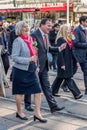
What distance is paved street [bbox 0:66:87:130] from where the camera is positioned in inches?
245

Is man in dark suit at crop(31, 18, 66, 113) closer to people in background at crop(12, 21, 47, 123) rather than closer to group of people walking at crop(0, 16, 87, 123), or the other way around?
group of people walking at crop(0, 16, 87, 123)

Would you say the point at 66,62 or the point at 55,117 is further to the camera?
the point at 66,62

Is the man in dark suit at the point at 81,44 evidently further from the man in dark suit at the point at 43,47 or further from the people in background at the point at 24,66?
the people in background at the point at 24,66

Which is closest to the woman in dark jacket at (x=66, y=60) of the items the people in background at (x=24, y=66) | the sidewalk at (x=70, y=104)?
the sidewalk at (x=70, y=104)

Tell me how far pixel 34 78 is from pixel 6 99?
6.34 feet

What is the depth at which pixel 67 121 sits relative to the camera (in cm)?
650

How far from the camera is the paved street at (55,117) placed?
6211 mm

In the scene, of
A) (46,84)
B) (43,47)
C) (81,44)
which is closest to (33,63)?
(43,47)

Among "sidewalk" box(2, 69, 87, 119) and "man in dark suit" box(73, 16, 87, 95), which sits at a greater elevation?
"man in dark suit" box(73, 16, 87, 95)

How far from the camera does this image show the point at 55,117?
22.1 ft

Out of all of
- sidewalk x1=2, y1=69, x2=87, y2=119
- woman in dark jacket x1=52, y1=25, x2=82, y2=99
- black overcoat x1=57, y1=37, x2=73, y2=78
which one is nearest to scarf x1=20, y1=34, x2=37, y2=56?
sidewalk x1=2, y1=69, x2=87, y2=119

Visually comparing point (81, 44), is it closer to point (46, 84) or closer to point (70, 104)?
point (70, 104)

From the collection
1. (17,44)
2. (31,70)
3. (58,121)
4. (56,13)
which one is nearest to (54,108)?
(58,121)

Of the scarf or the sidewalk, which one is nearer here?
the scarf
